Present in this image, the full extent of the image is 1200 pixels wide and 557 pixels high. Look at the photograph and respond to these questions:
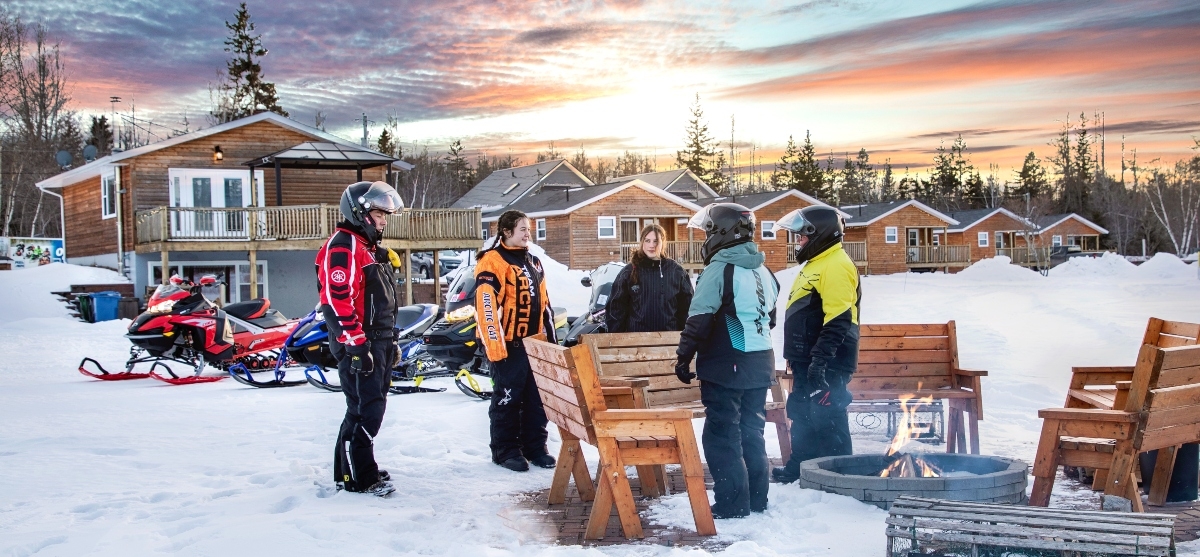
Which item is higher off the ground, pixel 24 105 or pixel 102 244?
pixel 24 105

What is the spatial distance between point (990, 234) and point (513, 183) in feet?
96.0

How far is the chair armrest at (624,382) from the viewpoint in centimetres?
607

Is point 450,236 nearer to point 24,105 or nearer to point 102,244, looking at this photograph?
point 102,244

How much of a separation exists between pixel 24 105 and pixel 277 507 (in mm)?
52724

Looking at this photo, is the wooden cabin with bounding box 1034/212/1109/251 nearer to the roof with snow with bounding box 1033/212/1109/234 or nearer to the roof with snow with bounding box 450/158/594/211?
the roof with snow with bounding box 1033/212/1109/234

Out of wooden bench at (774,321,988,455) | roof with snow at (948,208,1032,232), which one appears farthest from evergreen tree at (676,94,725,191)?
wooden bench at (774,321,988,455)

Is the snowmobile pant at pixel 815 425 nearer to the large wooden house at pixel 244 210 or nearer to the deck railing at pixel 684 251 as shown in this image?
the large wooden house at pixel 244 210

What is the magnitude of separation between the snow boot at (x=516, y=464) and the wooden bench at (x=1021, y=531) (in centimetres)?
296

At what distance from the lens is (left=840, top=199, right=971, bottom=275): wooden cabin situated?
53250 millimetres

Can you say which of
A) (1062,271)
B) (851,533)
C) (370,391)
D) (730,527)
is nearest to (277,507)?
(370,391)

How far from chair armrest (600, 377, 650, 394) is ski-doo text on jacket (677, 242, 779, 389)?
2.50 feet

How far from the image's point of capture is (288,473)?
6.43 metres

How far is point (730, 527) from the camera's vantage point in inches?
200

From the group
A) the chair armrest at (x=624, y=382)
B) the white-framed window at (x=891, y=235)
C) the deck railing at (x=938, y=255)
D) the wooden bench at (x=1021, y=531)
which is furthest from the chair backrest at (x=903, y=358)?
the deck railing at (x=938, y=255)
